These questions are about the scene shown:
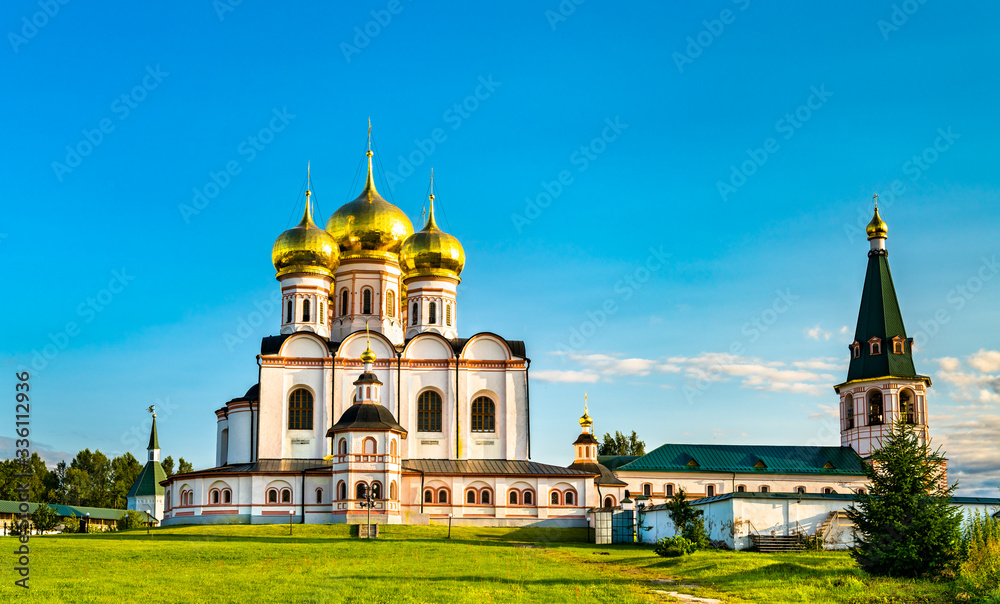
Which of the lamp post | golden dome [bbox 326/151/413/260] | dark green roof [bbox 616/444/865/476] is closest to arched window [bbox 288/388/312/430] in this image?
the lamp post

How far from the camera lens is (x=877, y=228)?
52.8m

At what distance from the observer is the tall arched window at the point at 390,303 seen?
50.7 meters

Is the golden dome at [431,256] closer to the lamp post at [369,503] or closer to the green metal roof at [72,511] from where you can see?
the lamp post at [369,503]

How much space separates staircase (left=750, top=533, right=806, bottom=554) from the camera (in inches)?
1177

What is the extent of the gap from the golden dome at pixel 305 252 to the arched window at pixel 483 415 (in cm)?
1022

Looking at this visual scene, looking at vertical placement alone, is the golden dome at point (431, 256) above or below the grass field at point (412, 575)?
above

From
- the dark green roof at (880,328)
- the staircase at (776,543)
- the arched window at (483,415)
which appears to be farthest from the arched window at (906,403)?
the staircase at (776,543)

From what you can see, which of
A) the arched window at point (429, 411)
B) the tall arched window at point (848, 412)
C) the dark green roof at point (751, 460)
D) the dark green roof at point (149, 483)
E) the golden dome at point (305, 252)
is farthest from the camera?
the dark green roof at point (149, 483)

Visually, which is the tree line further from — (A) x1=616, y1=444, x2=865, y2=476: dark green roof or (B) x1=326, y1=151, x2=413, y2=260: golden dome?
(A) x1=616, y1=444, x2=865, y2=476: dark green roof

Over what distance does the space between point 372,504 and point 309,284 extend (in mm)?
13752

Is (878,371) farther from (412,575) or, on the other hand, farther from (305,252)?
(412,575)

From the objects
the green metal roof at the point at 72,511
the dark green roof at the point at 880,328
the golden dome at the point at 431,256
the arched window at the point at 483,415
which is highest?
the golden dome at the point at 431,256

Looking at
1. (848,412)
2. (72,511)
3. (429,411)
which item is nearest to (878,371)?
(848,412)

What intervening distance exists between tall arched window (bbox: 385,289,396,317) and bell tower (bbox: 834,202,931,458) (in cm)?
2382
